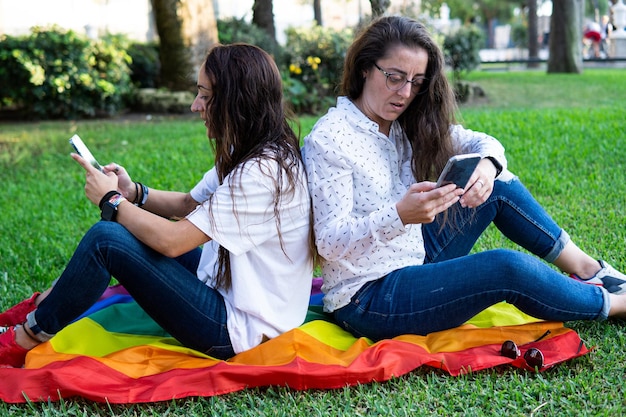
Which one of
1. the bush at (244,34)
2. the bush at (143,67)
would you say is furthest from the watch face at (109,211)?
the bush at (143,67)

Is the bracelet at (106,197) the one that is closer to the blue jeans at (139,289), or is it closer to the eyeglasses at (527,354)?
the blue jeans at (139,289)

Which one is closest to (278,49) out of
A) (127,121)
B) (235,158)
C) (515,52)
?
(127,121)

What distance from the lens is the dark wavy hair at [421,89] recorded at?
9.21ft

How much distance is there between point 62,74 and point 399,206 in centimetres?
919

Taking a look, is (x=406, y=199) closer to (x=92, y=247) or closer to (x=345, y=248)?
(x=345, y=248)

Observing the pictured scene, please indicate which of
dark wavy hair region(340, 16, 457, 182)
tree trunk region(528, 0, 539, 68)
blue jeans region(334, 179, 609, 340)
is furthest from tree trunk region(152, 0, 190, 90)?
tree trunk region(528, 0, 539, 68)

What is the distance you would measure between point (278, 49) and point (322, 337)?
9041 millimetres

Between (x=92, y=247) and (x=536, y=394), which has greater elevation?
(x=92, y=247)

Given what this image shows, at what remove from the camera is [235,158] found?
2.73 m

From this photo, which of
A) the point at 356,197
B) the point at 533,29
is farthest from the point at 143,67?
the point at 533,29

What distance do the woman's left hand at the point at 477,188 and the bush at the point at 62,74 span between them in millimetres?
8808

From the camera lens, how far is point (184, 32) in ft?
34.9

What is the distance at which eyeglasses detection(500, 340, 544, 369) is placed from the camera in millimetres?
2695

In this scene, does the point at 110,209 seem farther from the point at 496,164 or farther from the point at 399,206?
the point at 496,164
